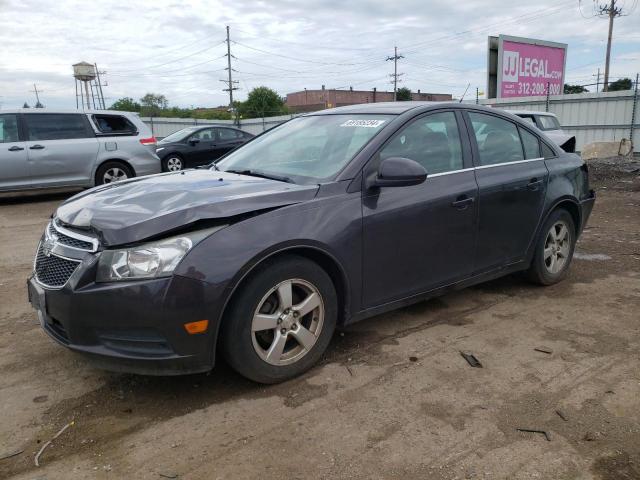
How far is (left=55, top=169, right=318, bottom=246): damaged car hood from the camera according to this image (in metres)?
2.74

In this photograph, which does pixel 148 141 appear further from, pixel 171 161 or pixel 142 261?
pixel 142 261

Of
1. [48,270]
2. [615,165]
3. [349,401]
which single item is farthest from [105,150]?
[615,165]

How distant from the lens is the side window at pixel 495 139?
13.8 ft

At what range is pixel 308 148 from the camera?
152 inches

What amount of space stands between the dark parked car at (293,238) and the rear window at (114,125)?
7151mm

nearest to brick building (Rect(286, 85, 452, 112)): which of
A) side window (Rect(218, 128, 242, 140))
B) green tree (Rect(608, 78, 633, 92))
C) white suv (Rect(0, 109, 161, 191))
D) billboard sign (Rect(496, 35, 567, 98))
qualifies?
green tree (Rect(608, 78, 633, 92))

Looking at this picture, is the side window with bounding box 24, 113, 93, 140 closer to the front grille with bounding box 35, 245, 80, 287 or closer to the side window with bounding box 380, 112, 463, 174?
the front grille with bounding box 35, 245, 80, 287

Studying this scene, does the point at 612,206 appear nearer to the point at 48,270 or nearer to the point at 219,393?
the point at 219,393

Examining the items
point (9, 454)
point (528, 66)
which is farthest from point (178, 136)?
point (528, 66)

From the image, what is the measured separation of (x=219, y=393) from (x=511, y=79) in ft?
72.4

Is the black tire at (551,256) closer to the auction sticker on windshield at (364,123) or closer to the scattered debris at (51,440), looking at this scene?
the auction sticker on windshield at (364,123)

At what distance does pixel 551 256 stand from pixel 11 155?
9081 mm

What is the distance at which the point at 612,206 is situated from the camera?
9.54 metres

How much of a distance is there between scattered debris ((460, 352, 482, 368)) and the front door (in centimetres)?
53
